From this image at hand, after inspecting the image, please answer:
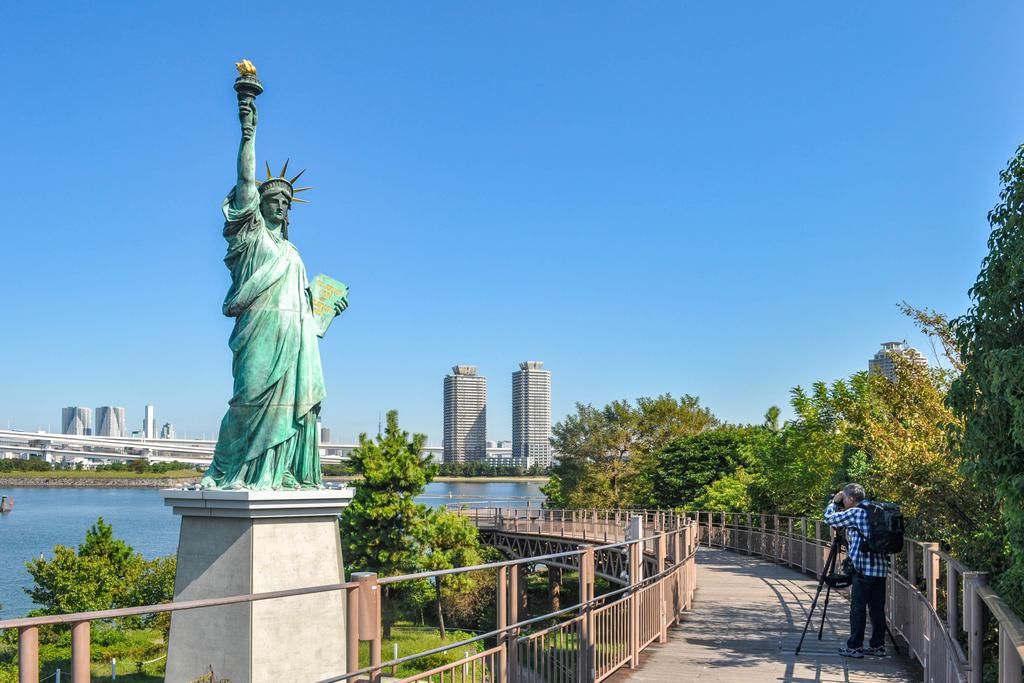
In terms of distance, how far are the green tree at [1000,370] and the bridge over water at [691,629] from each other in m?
0.53

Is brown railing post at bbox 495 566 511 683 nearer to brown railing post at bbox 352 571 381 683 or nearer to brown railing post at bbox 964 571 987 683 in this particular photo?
brown railing post at bbox 352 571 381 683

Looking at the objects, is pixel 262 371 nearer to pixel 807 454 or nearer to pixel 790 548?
pixel 790 548

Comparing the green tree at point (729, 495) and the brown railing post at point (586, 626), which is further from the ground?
the brown railing post at point (586, 626)

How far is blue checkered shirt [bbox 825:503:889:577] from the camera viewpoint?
867 cm

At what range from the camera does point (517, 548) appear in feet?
141

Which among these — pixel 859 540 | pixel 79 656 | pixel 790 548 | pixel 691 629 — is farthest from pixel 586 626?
pixel 790 548

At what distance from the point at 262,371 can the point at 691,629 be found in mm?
9048

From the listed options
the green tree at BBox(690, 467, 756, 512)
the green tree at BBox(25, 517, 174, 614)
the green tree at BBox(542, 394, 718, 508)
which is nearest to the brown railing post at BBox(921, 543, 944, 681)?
the green tree at BBox(690, 467, 756, 512)

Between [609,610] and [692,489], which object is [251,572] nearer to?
[609,610]

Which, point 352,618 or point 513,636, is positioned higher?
point 352,618

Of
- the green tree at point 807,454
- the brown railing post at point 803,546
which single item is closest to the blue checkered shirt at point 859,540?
the brown railing post at point 803,546

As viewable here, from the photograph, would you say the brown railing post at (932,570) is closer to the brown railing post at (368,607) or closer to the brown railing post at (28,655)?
the brown railing post at (368,607)

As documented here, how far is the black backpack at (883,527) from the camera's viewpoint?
8.60 m

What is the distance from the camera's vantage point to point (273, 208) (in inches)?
659
